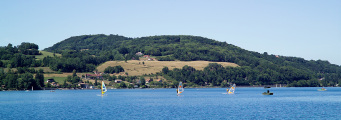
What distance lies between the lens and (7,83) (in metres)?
190

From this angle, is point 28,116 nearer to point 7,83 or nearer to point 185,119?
point 185,119

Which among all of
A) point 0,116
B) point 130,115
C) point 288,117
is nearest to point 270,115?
point 288,117

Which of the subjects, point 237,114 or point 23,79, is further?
point 23,79

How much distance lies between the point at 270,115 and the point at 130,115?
23.1m

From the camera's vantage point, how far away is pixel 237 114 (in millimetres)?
72375

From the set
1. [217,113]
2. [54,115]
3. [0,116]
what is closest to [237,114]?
[217,113]

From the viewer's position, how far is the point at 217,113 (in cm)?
7444

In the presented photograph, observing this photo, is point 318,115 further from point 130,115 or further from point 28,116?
point 28,116

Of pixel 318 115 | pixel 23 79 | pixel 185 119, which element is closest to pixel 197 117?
pixel 185 119

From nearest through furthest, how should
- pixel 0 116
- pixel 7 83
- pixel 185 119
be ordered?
pixel 185 119, pixel 0 116, pixel 7 83

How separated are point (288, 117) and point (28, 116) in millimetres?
42014

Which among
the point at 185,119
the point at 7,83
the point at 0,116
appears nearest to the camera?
the point at 185,119

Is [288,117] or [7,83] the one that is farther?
[7,83]

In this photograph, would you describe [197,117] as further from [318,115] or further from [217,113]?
[318,115]
